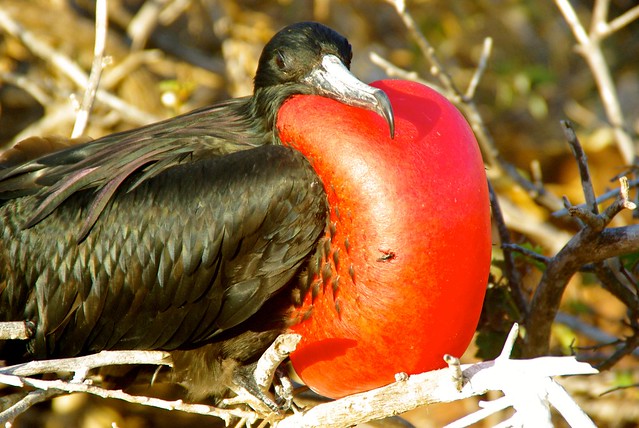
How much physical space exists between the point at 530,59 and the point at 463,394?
16.0ft

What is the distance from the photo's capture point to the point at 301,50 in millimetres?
2713

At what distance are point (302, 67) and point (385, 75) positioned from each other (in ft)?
10.5

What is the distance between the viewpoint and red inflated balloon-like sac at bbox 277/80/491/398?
2.19 meters

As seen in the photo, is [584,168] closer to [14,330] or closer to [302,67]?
[302,67]

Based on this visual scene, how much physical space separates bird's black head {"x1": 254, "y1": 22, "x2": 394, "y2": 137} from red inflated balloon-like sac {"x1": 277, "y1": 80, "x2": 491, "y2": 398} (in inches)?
7.7

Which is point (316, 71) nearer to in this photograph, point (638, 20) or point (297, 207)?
point (297, 207)

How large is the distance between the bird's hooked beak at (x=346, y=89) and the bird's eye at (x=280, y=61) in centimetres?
10

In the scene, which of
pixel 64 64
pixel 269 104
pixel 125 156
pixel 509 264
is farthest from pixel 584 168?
pixel 64 64

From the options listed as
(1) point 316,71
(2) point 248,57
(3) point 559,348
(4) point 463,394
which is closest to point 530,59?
(2) point 248,57

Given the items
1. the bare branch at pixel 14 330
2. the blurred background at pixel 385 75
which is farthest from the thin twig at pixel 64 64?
the bare branch at pixel 14 330

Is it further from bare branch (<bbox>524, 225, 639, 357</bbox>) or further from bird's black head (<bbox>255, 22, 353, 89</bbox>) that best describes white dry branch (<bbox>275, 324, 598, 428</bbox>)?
bird's black head (<bbox>255, 22, 353, 89</bbox>)

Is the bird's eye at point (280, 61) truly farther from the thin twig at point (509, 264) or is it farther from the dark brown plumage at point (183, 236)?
the thin twig at point (509, 264)

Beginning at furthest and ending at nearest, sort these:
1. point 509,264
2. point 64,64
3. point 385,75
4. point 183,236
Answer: point 385,75 → point 64,64 → point 509,264 → point 183,236

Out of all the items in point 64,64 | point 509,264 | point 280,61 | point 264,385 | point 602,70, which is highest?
point 64,64
